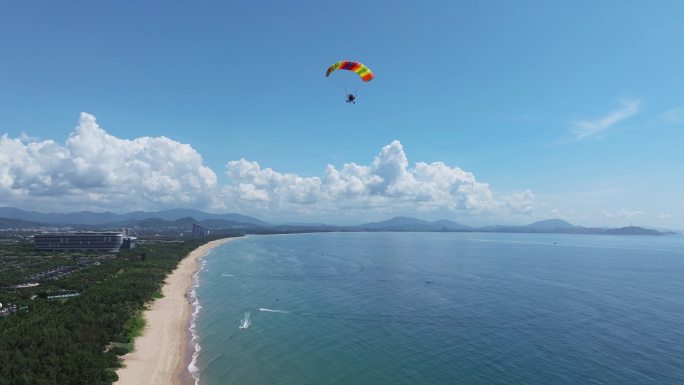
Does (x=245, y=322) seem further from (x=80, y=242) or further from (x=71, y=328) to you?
(x=80, y=242)

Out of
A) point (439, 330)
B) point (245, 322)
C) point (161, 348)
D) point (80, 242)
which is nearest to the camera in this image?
point (161, 348)

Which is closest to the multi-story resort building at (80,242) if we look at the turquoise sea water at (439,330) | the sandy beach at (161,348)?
the turquoise sea water at (439,330)

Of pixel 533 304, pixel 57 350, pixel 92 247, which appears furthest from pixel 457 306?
pixel 92 247

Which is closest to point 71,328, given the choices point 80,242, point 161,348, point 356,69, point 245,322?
point 161,348

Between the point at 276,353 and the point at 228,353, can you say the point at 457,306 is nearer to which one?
the point at 276,353

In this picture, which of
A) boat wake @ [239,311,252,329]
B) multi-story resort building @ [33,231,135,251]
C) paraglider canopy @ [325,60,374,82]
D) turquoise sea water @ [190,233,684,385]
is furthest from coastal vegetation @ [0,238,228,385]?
multi-story resort building @ [33,231,135,251]

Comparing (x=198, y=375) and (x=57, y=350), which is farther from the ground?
(x=57, y=350)
